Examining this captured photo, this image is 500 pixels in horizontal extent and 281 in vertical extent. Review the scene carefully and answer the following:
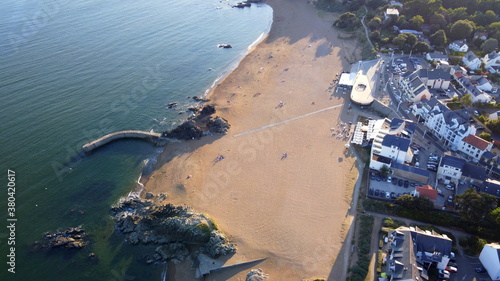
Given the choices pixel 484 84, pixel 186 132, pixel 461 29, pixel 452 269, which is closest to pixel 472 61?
pixel 484 84

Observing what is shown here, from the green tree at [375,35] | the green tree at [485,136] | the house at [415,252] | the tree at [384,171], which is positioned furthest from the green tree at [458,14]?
the house at [415,252]

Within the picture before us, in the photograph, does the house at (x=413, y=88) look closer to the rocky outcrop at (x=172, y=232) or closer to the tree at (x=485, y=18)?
the tree at (x=485, y=18)


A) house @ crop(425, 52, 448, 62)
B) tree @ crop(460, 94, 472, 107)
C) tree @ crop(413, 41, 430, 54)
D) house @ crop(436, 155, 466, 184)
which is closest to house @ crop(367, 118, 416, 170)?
house @ crop(436, 155, 466, 184)

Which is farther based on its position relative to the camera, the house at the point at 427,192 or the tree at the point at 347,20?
the tree at the point at 347,20

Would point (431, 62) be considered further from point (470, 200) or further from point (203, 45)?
point (203, 45)

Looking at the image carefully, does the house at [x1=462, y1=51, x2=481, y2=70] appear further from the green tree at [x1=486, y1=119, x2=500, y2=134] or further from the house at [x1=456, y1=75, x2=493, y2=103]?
the green tree at [x1=486, y1=119, x2=500, y2=134]

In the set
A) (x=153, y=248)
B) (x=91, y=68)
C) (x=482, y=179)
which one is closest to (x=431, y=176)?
(x=482, y=179)

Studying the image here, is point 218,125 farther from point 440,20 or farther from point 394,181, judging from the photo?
point 440,20
